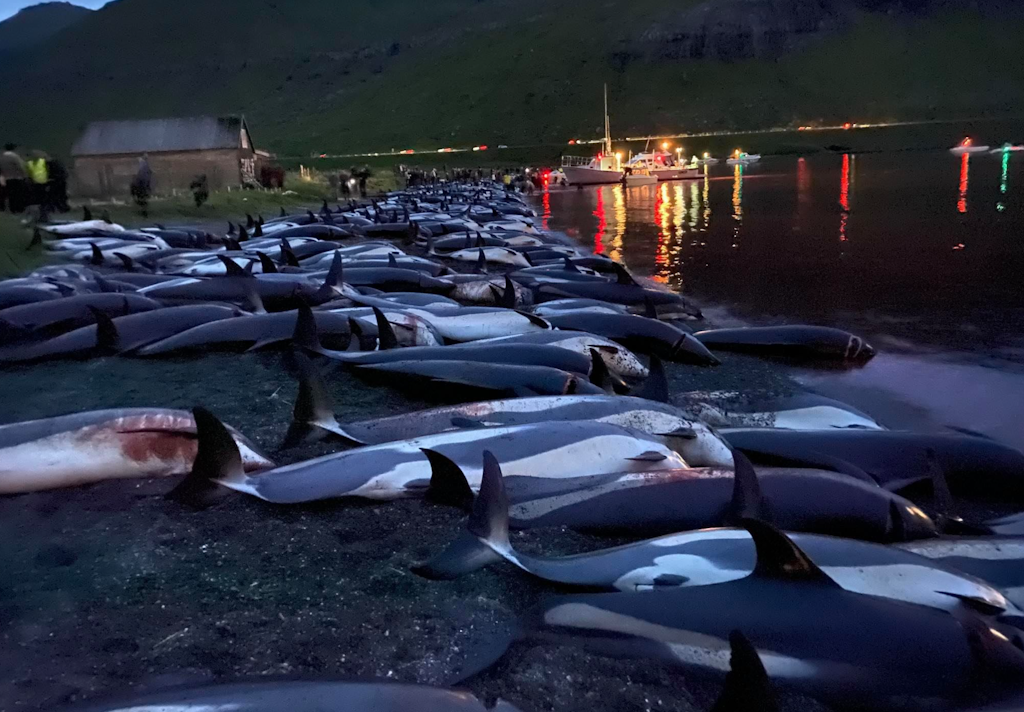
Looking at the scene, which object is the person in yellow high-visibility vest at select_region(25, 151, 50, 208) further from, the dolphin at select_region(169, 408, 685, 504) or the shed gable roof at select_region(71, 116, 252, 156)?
the dolphin at select_region(169, 408, 685, 504)

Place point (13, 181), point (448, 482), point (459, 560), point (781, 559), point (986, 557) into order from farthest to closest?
point (13, 181) < point (448, 482) < point (986, 557) < point (459, 560) < point (781, 559)

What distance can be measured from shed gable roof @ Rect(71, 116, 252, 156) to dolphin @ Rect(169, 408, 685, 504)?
3681 cm

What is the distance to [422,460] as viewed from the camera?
4.38m

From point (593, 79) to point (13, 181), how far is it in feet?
514

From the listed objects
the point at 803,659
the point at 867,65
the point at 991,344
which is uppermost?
the point at 867,65

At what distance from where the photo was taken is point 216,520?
4.18m

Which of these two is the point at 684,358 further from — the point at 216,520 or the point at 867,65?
the point at 867,65

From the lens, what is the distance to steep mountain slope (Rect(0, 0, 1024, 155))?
5807 inches

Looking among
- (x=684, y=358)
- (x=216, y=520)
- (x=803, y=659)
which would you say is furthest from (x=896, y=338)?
(x=216, y=520)

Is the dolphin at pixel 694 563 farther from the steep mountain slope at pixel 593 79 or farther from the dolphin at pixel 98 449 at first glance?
the steep mountain slope at pixel 593 79

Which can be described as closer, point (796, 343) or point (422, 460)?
point (422, 460)

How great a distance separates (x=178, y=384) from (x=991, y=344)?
9161 millimetres

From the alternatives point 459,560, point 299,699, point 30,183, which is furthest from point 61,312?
point 30,183

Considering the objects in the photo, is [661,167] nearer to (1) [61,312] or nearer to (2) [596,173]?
(2) [596,173]
